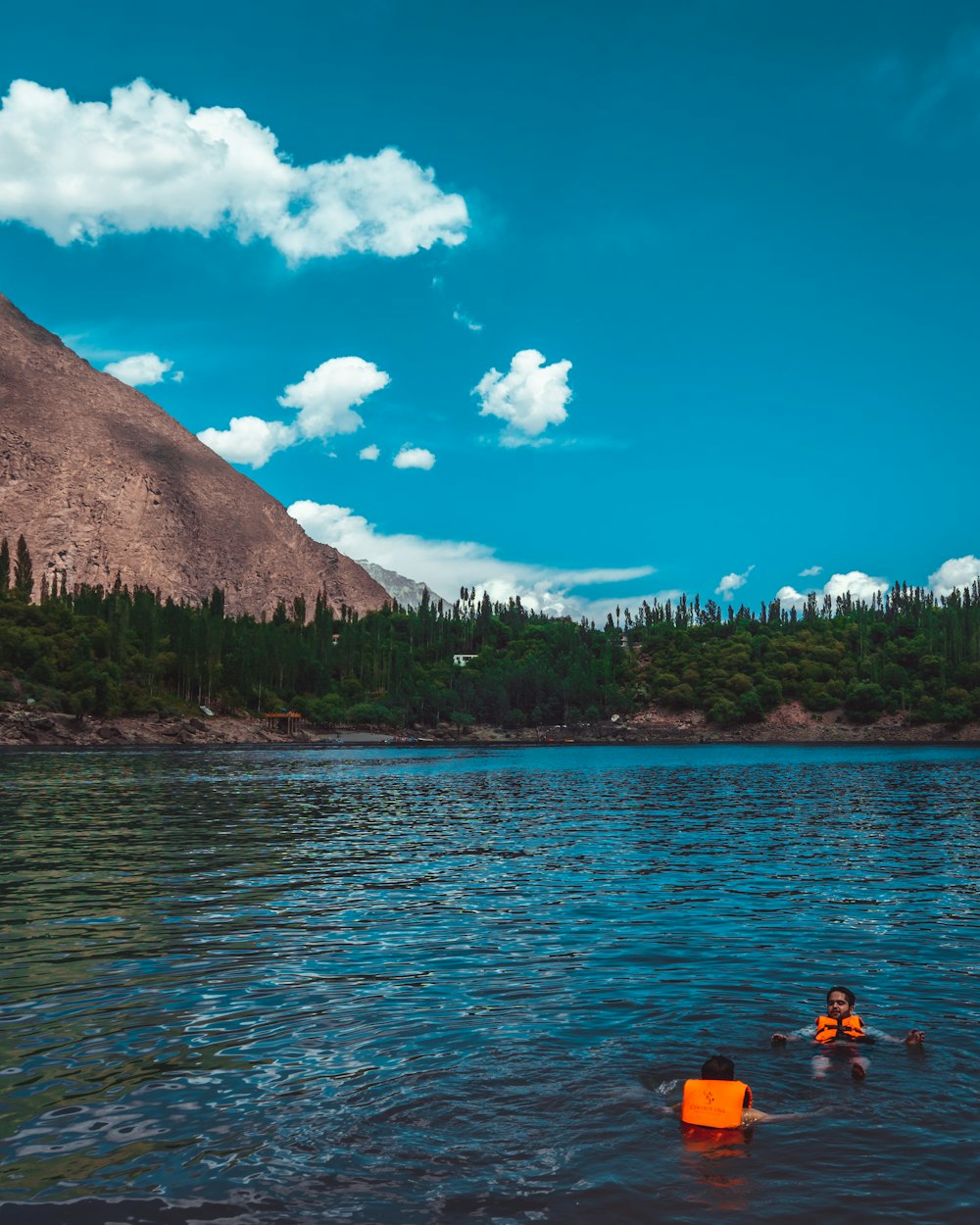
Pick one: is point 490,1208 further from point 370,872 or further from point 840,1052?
point 370,872

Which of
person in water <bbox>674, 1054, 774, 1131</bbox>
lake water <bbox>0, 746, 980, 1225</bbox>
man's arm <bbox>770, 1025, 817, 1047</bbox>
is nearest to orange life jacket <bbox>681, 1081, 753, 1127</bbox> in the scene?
person in water <bbox>674, 1054, 774, 1131</bbox>

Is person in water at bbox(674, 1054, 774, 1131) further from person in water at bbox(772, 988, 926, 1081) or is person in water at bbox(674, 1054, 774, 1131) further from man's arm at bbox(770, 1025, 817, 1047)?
person in water at bbox(772, 988, 926, 1081)

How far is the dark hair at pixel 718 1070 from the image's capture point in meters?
13.5

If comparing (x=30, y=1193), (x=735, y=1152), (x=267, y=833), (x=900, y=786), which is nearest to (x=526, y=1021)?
(x=735, y=1152)

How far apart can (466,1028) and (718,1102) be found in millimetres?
5853

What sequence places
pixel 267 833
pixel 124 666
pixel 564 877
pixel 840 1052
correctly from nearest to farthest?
pixel 840 1052 → pixel 564 877 → pixel 267 833 → pixel 124 666

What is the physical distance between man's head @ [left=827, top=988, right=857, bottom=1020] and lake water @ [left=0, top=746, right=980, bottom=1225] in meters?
0.79

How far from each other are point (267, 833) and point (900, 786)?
208ft

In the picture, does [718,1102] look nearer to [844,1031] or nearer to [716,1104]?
[716,1104]

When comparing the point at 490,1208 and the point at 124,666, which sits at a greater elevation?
the point at 124,666

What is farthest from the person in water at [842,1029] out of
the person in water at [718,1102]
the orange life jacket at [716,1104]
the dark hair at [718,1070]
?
the orange life jacket at [716,1104]

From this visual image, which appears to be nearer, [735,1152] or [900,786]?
[735,1152]

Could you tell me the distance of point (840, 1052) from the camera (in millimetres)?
16594

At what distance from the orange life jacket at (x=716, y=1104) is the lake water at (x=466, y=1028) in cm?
36
